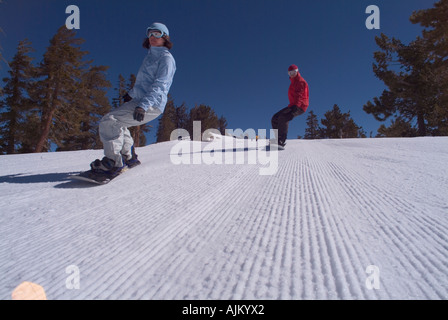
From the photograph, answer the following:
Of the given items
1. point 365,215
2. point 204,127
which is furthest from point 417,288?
point 204,127

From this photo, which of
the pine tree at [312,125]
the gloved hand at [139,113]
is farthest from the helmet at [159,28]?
the pine tree at [312,125]

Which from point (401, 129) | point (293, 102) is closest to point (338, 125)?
point (401, 129)

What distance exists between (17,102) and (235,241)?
79.8 feet

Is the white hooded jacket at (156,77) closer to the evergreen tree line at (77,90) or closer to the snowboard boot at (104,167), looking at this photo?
the snowboard boot at (104,167)

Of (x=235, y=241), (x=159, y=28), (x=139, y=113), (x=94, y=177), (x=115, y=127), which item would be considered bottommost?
(x=235, y=241)

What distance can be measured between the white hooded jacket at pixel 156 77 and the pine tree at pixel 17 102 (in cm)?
1980

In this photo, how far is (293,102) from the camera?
4625 millimetres

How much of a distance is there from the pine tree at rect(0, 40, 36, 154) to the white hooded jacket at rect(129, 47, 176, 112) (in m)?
19.8

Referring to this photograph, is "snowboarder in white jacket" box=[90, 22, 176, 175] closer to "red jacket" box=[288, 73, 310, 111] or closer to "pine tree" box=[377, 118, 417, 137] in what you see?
"red jacket" box=[288, 73, 310, 111]

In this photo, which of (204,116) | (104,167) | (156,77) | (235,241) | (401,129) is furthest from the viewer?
(204,116)

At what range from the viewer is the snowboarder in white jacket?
206 cm

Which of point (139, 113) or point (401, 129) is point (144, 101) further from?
point (401, 129)

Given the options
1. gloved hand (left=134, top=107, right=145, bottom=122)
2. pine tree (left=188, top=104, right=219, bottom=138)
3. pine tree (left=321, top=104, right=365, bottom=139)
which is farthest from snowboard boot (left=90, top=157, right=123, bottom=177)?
pine tree (left=321, top=104, right=365, bottom=139)

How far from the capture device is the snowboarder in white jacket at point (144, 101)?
206cm
